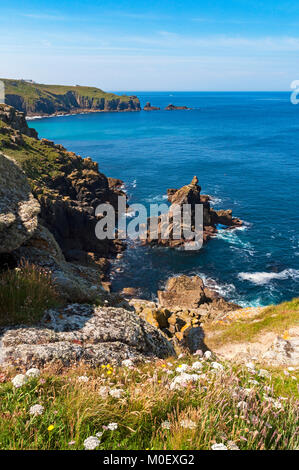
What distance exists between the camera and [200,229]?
2354 inches

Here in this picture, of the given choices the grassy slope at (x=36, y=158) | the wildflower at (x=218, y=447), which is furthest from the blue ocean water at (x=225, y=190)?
the wildflower at (x=218, y=447)

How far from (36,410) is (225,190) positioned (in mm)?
80951

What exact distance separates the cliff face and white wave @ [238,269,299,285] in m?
23.3

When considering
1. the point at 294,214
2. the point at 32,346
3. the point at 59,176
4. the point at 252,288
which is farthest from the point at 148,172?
the point at 32,346

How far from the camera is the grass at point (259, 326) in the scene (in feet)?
59.9

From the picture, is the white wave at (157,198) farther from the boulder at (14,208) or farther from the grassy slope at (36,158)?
the boulder at (14,208)

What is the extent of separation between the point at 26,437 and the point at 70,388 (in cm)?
102

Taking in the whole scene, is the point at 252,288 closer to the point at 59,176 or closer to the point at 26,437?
the point at 26,437

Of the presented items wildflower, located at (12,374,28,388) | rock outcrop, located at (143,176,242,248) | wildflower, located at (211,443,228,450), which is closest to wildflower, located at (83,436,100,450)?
wildflower, located at (211,443,228,450)

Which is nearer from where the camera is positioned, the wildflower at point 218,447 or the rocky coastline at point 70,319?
the wildflower at point 218,447

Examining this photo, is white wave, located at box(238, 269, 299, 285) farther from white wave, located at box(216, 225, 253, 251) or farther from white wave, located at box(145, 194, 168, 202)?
white wave, located at box(145, 194, 168, 202)

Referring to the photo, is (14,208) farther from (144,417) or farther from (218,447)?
(218,447)

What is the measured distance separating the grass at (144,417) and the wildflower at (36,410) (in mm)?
60

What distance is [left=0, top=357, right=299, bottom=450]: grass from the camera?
3.63m
